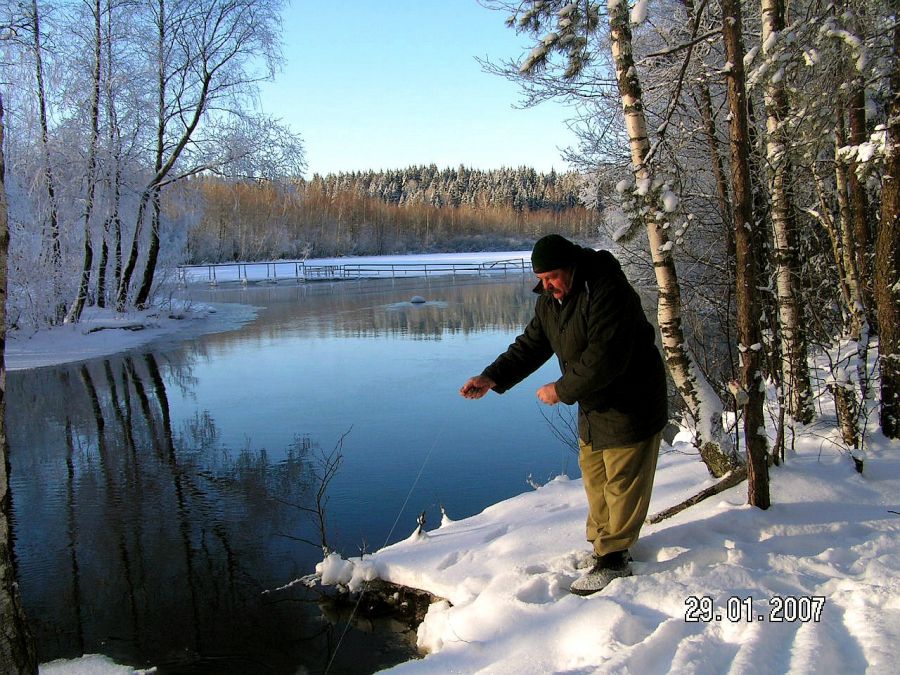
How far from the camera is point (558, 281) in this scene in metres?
3.37

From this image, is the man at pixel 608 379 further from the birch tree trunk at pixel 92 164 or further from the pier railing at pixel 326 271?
the pier railing at pixel 326 271

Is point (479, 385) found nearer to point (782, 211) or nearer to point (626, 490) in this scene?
point (626, 490)

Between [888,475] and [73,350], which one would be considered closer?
[888,475]

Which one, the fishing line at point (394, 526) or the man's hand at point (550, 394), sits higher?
the man's hand at point (550, 394)

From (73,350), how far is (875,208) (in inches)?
623

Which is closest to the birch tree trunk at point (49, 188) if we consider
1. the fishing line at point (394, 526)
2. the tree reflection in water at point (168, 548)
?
the tree reflection in water at point (168, 548)

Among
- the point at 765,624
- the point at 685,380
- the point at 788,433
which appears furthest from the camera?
the point at 788,433

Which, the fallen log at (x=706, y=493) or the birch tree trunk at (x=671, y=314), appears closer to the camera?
the fallen log at (x=706, y=493)

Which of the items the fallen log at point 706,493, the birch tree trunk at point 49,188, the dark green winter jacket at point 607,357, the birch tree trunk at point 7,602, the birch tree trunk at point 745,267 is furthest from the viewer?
the birch tree trunk at point 49,188

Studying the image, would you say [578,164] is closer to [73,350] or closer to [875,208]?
[875,208]

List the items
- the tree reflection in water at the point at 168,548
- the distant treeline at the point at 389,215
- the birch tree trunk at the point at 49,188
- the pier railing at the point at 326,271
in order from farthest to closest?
the distant treeline at the point at 389,215, the pier railing at the point at 326,271, the birch tree trunk at the point at 49,188, the tree reflection in water at the point at 168,548

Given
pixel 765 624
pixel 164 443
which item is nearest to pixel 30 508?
pixel 164 443

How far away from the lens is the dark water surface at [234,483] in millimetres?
4414

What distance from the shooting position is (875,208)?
685 centimetres
